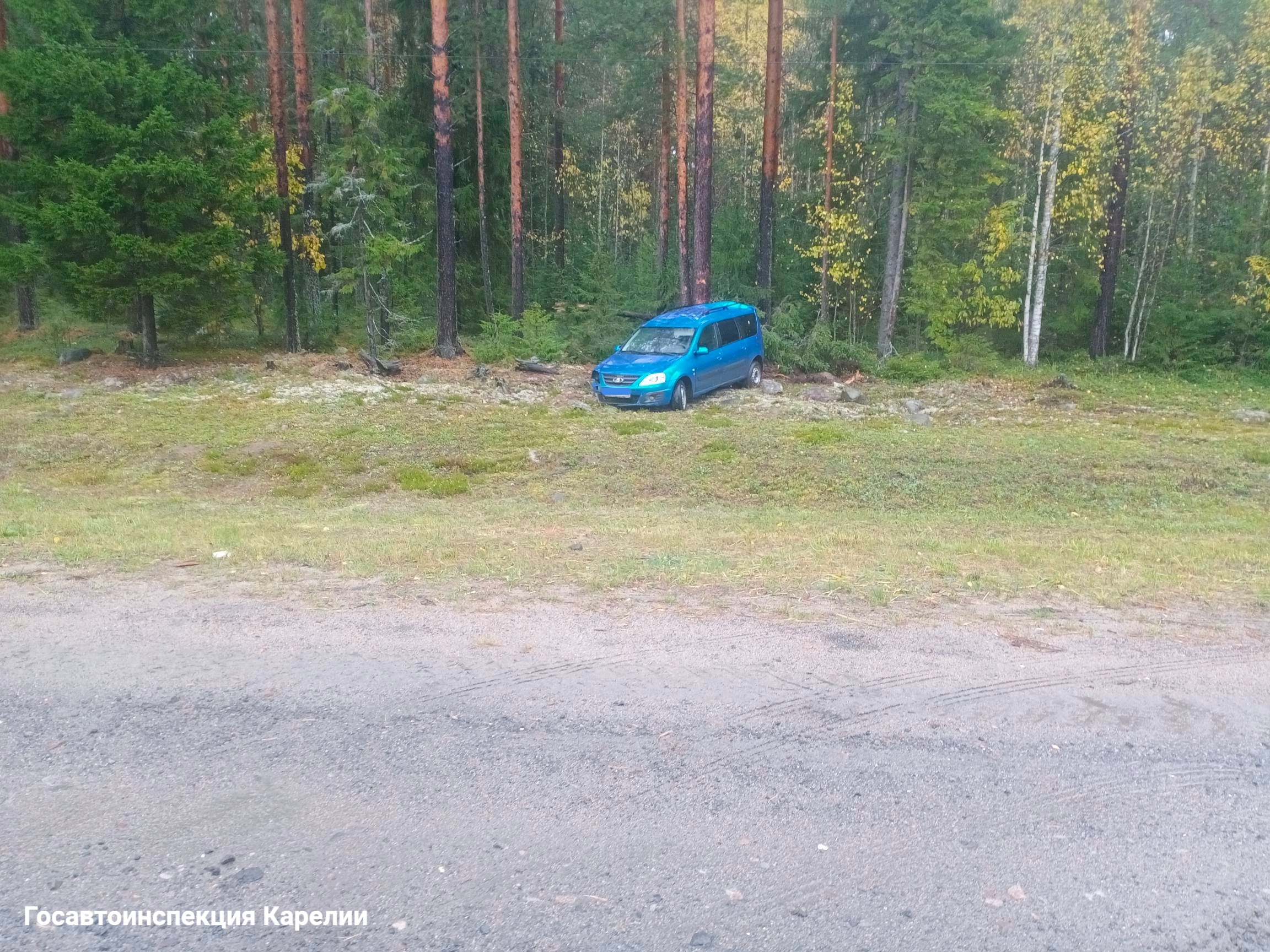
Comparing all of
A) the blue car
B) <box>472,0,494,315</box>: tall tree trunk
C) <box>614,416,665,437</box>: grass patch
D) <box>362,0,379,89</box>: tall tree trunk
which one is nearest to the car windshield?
the blue car

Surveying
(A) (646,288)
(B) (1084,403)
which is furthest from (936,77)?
(A) (646,288)

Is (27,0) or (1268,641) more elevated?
(27,0)

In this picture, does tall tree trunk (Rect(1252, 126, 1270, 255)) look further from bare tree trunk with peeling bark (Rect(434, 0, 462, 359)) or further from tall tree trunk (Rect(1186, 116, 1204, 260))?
bare tree trunk with peeling bark (Rect(434, 0, 462, 359))

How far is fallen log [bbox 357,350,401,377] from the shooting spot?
2170 cm

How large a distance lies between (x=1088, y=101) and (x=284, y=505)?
21.6m

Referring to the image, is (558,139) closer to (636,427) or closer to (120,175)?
(120,175)

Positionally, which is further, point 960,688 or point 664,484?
point 664,484

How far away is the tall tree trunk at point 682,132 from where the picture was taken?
26484mm

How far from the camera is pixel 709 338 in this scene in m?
19.6

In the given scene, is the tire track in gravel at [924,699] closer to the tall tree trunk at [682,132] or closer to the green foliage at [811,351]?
the green foliage at [811,351]

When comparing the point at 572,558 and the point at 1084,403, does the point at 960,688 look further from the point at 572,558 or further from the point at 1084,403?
the point at 1084,403

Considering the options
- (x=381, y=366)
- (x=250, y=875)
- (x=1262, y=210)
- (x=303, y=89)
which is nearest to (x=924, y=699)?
(x=250, y=875)

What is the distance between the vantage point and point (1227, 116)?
2530 cm

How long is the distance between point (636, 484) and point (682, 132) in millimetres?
16329
